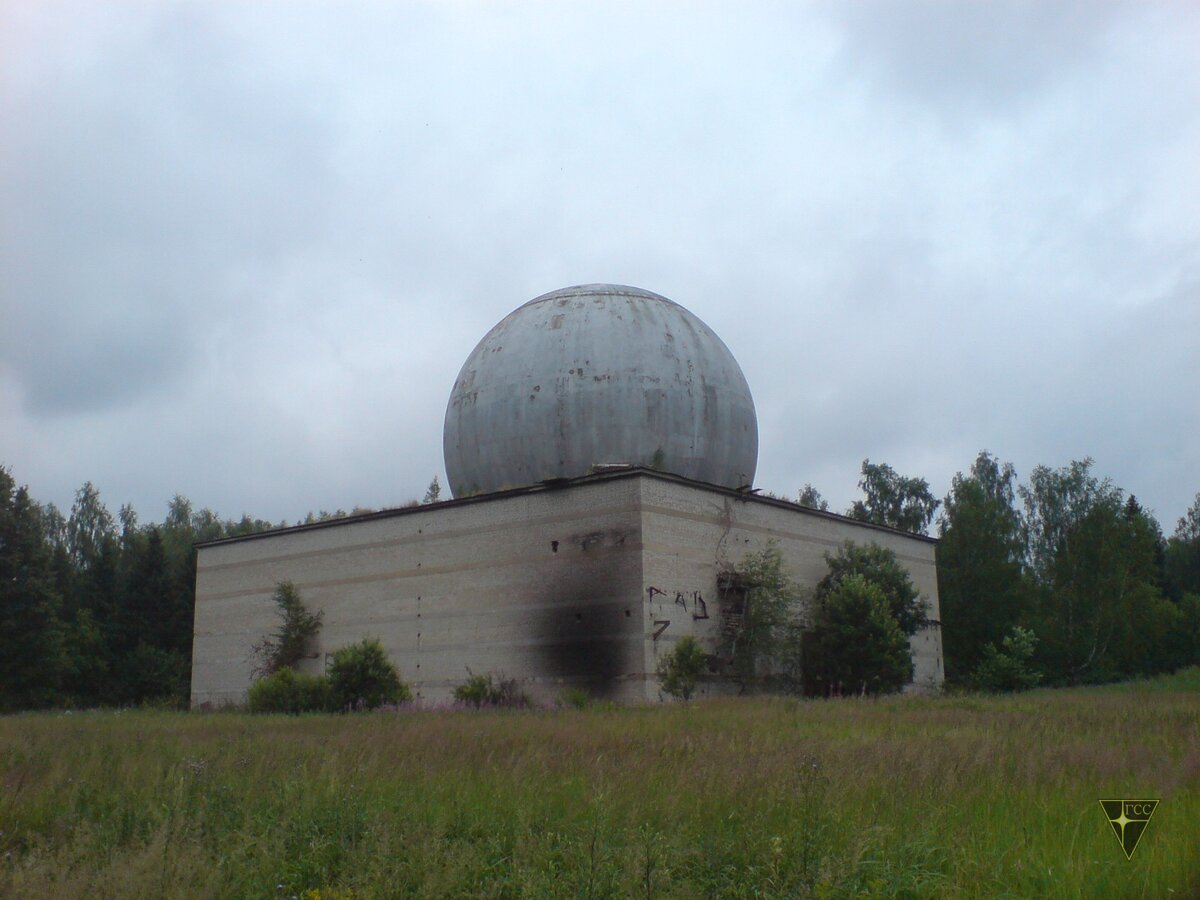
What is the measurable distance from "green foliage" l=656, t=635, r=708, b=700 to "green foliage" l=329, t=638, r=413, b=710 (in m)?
5.95

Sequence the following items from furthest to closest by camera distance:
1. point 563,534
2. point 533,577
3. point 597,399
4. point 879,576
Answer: point 879,576 → point 597,399 → point 533,577 → point 563,534

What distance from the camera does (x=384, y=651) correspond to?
84.2ft

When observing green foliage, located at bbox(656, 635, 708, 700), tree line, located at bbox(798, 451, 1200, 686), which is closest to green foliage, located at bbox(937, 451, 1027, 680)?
tree line, located at bbox(798, 451, 1200, 686)

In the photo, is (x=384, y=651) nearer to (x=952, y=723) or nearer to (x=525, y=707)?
(x=525, y=707)

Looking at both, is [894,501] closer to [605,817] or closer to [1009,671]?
[1009,671]

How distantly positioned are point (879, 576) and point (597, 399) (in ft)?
28.5

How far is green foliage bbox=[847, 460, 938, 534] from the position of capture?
179 ft

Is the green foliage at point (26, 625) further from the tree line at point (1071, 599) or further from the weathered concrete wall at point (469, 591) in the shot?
the tree line at point (1071, 599)

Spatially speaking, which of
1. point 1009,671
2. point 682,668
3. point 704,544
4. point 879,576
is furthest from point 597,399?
point 1009,671

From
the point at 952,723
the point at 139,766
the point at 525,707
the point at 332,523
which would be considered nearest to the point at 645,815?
the point at 139,766

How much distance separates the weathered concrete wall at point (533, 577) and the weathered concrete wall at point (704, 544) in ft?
0.13

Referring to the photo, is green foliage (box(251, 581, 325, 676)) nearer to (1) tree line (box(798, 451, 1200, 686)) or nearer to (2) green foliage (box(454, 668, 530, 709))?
(2) green foliage (box(454, 668, 530, 709))

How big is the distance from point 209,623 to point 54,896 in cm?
2684

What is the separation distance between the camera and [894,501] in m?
55.2
